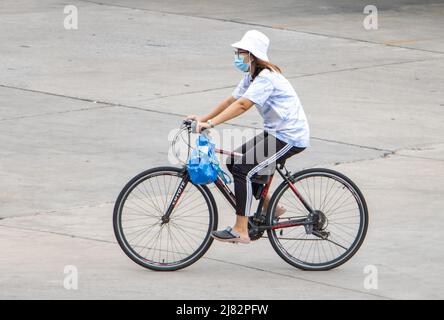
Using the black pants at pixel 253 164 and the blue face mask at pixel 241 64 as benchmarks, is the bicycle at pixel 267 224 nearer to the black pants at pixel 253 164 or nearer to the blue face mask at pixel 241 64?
the black pants at pixel 253 164

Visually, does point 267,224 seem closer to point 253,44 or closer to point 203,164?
point 203,164

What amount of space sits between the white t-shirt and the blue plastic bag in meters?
0.44

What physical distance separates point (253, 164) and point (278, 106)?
439mm

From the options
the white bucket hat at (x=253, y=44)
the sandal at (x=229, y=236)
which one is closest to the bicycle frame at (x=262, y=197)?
the sandal at (x=229, y=236)

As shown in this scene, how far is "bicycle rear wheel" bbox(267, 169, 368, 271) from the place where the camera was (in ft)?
28.6

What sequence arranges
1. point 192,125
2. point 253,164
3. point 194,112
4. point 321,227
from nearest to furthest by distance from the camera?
point 192,125, point 253,164, point 321,227, point 194,112

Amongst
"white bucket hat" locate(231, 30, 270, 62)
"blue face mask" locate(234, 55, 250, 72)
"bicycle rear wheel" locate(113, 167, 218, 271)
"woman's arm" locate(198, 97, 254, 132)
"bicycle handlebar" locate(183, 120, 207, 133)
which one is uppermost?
"white bucket hat" locate(231, 30, 270, 62)

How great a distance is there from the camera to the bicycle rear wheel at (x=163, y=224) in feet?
28.4

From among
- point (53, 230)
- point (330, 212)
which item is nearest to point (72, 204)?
point (53, 230)

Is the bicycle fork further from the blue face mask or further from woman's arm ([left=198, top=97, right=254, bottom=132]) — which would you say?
the blue face mask

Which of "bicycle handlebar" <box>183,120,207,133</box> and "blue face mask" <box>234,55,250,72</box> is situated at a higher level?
"blue face mask" <box>234,55,250,72</box>

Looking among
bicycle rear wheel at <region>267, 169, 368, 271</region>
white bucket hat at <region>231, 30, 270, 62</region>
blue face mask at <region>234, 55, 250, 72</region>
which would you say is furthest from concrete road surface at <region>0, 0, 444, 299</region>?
white bucket hat at <region>231, 30, 270, 62</region>

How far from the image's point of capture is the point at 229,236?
868cm

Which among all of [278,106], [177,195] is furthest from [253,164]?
[177,195]
